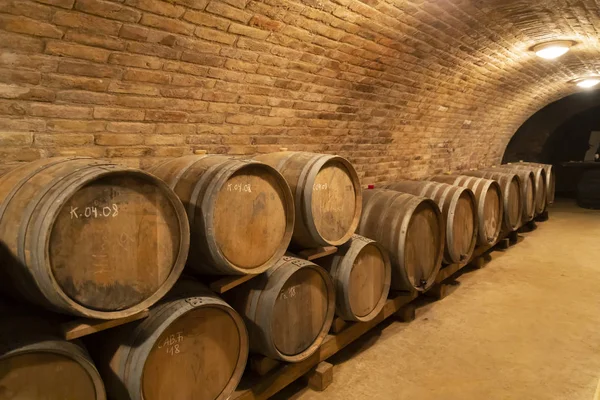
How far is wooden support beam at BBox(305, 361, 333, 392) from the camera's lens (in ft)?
9.38

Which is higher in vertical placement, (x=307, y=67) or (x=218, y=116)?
(x=307, y=67)

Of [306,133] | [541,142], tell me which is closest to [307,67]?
[306,133]

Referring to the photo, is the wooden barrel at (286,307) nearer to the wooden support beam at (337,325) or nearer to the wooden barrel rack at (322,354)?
the wooden barrel rack at (322,354)

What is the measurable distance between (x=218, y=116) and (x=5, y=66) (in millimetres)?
1461

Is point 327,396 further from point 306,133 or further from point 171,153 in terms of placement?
point 306,133

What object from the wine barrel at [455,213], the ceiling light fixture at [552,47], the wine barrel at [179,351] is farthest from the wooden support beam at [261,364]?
the ceiling light fixture at [552,47]

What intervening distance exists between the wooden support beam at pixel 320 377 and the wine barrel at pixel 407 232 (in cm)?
115

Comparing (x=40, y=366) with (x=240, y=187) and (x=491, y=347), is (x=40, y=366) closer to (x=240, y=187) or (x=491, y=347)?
(x=240, y=187)

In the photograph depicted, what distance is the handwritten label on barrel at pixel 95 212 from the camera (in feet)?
5.47

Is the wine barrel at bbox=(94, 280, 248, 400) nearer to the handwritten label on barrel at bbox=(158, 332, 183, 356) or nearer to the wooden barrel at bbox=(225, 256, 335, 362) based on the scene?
the handwritten label on barrel at bbox=(158, 332, 183, 356)

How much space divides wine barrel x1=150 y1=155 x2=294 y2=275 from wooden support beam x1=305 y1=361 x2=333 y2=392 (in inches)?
37.4

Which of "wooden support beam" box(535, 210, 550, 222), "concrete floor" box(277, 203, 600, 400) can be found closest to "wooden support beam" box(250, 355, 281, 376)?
"concrete floor" box(277, 203, 600, 400)

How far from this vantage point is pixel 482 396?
2.77 m

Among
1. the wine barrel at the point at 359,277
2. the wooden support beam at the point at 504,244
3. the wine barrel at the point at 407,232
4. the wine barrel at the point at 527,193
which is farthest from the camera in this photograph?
the wine barrel at the point at 527,193
